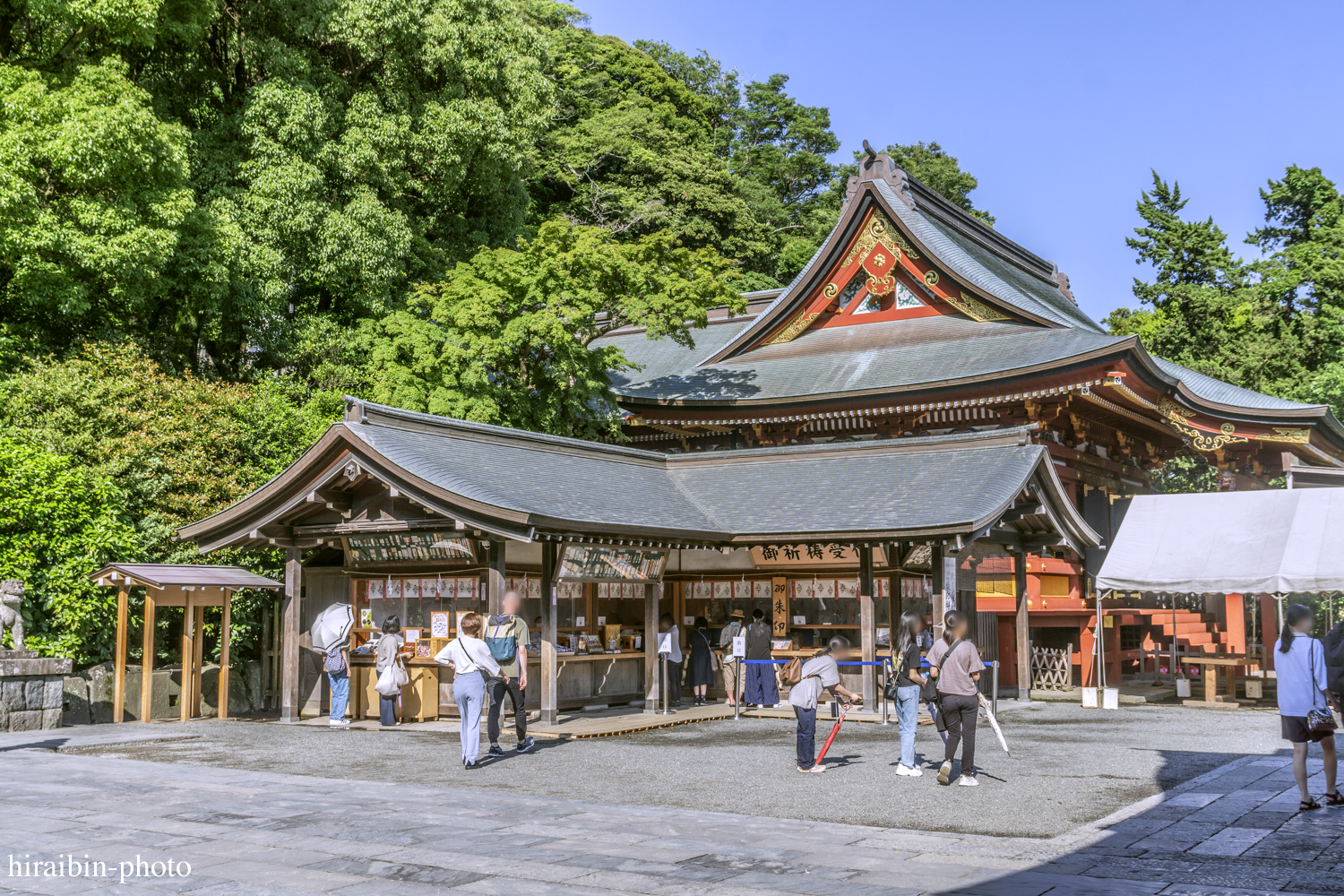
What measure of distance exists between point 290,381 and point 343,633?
411 inches

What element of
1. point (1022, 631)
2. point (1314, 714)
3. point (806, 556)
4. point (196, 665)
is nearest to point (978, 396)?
point (1022, 631)

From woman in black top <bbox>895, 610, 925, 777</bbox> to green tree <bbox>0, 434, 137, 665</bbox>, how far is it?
12.1m

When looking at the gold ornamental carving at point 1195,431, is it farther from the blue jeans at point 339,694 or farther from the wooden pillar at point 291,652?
Result: the wooden pillar at point 291,652

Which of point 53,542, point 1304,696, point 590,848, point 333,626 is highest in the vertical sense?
point 53,542

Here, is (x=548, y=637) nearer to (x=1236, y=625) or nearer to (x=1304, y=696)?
(x=1304, y=696)

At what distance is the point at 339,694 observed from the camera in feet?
54.6

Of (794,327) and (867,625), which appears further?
(794,327)

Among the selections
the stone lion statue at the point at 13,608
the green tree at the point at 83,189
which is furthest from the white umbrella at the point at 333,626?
the green tree at the point at 83,189

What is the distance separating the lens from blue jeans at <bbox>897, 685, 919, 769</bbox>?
1146 cm

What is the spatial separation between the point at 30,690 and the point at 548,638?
7082 millimetres

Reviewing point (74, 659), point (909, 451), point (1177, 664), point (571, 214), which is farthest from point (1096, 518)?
point (571, 214)

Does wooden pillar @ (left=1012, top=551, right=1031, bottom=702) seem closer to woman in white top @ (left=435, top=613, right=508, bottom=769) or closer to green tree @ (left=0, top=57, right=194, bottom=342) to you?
woman in white top @ (left=435, top=613, right=508, bottom=769)

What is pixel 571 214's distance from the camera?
41.8 metres

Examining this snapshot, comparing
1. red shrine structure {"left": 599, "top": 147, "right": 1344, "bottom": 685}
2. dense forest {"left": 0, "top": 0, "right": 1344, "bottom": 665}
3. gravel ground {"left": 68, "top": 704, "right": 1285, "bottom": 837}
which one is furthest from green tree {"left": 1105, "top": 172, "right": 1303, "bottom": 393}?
gravel ground {"left": 68, "top": 704, "right": 1285, "bottom": 837}
